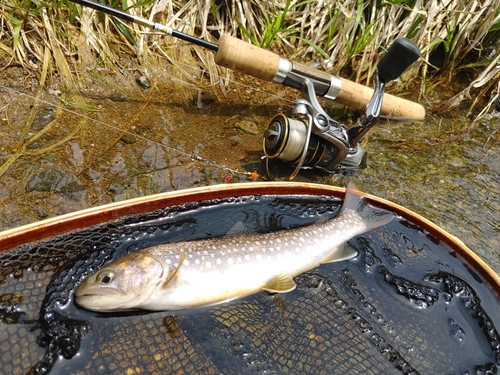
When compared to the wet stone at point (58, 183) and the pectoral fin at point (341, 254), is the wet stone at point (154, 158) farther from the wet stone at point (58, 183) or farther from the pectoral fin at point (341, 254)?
the pectoral fin at point (341, 254)

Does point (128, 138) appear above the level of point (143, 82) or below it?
below

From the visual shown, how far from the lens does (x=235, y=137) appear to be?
3682 mm

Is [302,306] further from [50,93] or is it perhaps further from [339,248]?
[50,93]

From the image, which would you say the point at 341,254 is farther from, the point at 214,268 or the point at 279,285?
the point at 214,268

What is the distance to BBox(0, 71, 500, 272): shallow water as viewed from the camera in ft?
9.27

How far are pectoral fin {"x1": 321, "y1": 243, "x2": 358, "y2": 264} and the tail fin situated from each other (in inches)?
8.0

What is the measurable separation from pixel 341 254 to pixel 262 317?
26.3 inches

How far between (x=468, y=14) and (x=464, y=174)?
7.46 ft

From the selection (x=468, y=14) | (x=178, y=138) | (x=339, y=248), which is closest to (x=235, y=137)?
(x=178, y=138)

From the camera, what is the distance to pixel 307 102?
3.09m

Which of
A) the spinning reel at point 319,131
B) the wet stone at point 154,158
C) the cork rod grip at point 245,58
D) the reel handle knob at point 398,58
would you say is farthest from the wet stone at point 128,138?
the reel handle knob at point 398,58

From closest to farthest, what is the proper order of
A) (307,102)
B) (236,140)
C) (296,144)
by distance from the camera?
(296,144), (307,102), (236,140)

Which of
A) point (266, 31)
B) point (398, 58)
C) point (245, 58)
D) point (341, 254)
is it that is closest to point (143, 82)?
point (245, 58)

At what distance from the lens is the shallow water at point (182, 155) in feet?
9.27
